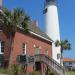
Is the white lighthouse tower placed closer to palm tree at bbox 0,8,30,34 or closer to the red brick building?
the red brick building

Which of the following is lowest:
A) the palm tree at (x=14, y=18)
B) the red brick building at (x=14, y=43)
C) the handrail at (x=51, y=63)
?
the handrail at (x=51, y=63)

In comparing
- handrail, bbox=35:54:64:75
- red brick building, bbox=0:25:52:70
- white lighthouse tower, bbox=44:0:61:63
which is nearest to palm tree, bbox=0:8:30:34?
red brick building, bbox=0:25:52:70

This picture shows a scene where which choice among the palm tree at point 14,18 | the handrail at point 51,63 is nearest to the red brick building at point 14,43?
the palm tree at point 14,18

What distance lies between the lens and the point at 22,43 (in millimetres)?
36406

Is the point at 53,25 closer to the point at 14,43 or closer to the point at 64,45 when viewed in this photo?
the point at 64,45

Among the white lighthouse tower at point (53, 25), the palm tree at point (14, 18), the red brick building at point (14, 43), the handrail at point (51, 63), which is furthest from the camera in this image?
the white lighthouse tower at point (53, 25)

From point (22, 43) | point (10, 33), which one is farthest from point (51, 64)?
point (10, 33)

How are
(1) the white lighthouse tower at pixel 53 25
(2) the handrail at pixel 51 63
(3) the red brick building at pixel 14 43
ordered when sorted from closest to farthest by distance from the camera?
(3) the red brick building at pixel 14 43, (2) the handrail at pixel 51 63, (1) the white lighthouse tower at pixel 53 25

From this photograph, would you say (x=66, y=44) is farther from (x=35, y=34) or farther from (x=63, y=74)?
(x=63, y=74)

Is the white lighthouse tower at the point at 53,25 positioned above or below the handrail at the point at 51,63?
above

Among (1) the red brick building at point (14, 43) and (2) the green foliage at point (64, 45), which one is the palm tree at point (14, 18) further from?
(2) the green foliage at point (64, 45)

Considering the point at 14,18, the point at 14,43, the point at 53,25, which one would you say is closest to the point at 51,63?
the point at 14,43

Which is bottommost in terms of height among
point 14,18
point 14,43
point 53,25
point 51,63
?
point 51,63

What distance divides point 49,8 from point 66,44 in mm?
8474
